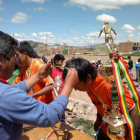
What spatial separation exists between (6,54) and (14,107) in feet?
1.00

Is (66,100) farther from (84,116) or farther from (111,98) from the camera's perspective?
(84,116)

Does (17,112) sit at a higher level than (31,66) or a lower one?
lower

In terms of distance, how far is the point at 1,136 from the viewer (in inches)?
35.1

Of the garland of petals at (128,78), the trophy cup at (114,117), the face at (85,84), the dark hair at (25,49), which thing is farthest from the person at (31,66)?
the garland of petals at (128,78)

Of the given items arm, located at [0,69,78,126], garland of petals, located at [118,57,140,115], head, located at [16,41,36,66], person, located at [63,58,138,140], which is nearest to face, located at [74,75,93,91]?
person, located at [63,58,138,140]

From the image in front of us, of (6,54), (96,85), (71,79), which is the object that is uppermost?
(6,54)

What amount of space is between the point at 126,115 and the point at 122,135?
18 cm

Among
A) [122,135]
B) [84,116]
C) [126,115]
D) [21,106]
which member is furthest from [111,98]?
[84,116]

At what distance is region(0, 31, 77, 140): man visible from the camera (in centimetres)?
86

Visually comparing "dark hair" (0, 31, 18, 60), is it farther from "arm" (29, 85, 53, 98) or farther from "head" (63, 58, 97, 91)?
"arm" (29, 85, 53, 98)

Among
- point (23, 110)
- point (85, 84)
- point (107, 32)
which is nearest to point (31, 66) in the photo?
point (85, 84)

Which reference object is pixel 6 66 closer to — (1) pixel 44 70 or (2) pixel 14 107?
(2) pixel 14 107

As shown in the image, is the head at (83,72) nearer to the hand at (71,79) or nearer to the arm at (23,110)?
the hand at (71,79)

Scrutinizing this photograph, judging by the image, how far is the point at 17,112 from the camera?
0.86 meters
